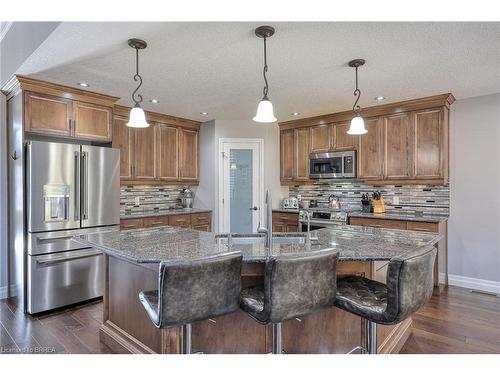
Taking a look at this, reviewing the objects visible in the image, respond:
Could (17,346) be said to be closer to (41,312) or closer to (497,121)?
(41,312)

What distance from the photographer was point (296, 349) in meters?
2.04

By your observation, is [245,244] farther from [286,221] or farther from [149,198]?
[149,198]

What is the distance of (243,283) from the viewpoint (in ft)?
6.65

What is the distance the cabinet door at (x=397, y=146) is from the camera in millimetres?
4117

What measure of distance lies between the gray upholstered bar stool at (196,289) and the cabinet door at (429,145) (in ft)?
10.9

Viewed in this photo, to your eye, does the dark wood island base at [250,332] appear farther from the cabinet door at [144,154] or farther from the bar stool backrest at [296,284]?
the cabinet door at [144,154]

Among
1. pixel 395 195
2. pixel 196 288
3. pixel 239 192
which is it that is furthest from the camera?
pixel 239 192

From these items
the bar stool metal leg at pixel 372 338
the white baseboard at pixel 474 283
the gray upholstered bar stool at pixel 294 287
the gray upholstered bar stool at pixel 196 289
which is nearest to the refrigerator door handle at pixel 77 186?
the gray upholstered bar stool at pixel 196 289

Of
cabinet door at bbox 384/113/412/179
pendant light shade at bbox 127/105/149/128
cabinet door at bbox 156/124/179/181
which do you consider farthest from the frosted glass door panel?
pendant light shade at bbox 127/105/149/128

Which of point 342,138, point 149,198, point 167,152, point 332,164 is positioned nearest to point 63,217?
point 149,198

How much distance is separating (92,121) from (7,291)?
2.17m

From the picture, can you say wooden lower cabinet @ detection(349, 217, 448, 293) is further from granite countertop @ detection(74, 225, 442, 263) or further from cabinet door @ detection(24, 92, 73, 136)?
cabinet door @ detection(24, 92, 73, 136)
